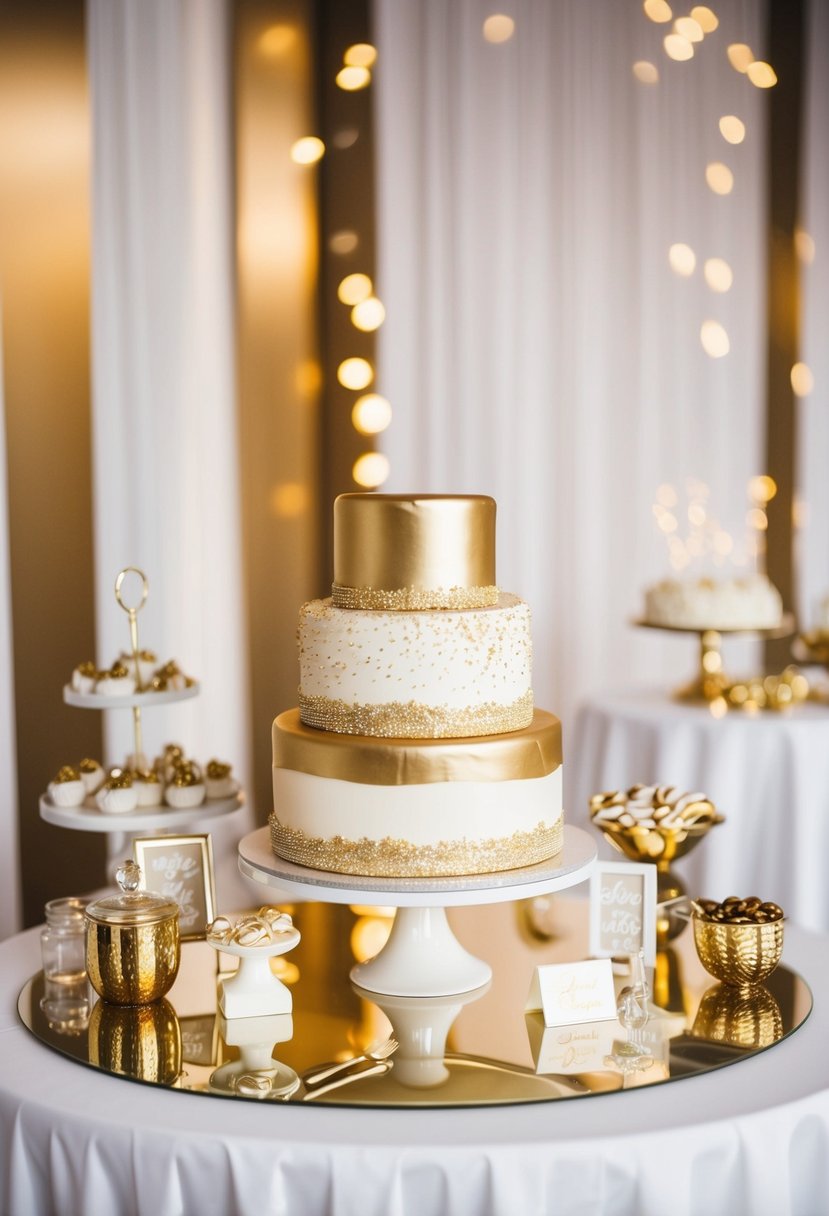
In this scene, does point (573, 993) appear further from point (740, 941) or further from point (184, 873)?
point (184, 873)

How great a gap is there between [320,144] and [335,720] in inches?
→ 162

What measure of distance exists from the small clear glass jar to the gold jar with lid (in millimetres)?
134

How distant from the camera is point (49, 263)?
12.6ft

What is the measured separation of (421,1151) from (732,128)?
5236 mm

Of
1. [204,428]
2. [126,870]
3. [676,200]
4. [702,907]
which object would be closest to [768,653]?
[676,200]

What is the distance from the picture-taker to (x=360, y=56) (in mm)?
5348

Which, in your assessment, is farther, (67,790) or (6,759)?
(6,759)

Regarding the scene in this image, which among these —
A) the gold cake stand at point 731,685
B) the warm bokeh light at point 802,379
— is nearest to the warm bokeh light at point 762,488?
the warm bokeh light at point 802,379

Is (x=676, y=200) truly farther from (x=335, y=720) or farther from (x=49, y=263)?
(x=335, y=720)

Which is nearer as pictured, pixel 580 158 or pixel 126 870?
pixel 126 870

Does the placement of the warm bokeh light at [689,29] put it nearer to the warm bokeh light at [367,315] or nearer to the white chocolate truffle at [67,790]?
the warm bokeh light at [367,315]

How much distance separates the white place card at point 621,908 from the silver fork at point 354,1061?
451 mm

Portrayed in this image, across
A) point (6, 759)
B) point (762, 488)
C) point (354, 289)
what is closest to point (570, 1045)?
point (6, 759)

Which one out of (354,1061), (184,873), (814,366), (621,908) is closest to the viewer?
(354,1061)
